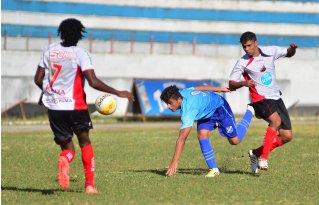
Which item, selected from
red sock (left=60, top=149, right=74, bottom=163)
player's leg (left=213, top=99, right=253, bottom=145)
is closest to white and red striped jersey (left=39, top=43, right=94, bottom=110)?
red sock (left=60, top=149, right=74, bottom=163)

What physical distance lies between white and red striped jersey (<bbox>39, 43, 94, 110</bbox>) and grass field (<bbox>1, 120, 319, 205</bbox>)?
115cm

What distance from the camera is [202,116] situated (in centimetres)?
1318

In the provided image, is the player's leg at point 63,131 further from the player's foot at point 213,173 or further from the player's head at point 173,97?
the player's foot at point 213,173

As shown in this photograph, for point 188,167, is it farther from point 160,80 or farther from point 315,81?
point 315,81

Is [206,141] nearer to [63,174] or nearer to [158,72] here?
[63,174]

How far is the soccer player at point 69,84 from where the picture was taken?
10.8m

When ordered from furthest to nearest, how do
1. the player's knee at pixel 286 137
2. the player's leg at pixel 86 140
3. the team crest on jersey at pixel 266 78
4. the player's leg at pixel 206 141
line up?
1. the player's knee at pixel 286 137
2. the team crest on jersey at pixel 266 78
3. the player's leg at pixel 206 141
4. the player's leg at pixel 86 140

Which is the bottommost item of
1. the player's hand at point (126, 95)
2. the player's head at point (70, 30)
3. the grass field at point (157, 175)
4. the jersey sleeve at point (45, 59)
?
the grass field at point (157, 175)

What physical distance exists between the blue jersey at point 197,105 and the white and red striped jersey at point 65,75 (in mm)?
2237

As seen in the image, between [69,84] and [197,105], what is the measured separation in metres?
2.64

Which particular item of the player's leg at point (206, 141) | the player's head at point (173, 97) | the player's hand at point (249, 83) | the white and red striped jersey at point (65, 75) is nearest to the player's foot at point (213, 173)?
the player's leg at point (206, 141)

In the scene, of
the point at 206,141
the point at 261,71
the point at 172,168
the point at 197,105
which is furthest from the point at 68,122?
the point at 261,71

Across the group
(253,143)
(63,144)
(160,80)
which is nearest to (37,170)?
(63,144)

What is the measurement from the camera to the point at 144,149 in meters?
20.7
